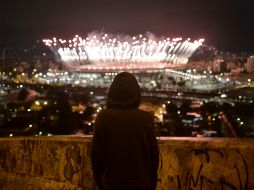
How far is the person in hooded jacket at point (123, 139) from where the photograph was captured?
266cm

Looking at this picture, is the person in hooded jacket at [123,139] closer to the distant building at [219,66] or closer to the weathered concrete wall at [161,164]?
the weathered concrete wall at [161,164]

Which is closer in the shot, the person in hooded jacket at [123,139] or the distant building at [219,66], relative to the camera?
the person in hooded jacket at [123,139]

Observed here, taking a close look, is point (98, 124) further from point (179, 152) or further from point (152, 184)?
point (179, 152)

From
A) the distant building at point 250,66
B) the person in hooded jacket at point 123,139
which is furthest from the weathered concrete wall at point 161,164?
the distant building at point 250,66

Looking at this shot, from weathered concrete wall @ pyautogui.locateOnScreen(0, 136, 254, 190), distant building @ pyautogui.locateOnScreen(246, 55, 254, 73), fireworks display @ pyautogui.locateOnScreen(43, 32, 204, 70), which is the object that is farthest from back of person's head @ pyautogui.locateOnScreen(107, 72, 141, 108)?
distant building @ pyautogui.locateOnScreen(246, 55, 254, 73)

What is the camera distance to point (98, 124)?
2.69 metres

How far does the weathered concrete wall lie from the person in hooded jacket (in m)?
1.03

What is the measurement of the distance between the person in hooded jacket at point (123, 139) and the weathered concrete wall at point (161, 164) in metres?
1.03

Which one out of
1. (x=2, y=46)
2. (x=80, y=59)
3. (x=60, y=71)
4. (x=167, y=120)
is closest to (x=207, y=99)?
(x=167, y=120)

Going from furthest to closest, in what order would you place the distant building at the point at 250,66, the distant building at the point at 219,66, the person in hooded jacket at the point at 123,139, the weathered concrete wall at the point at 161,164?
the distant building at the point at 219,66, the distant building at the point at 250,66, the weathered concrete wall at the point at 161,164, the person in hooded jacket at the point at 123,139

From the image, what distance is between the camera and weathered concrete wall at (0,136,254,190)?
3.54 metres

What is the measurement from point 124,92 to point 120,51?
289 feet

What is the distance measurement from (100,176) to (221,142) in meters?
1.34

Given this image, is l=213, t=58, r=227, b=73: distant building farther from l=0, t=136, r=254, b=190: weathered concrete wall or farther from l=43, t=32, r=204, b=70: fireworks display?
l=0, t=136, r=254, b=190: weathered concrete wall
